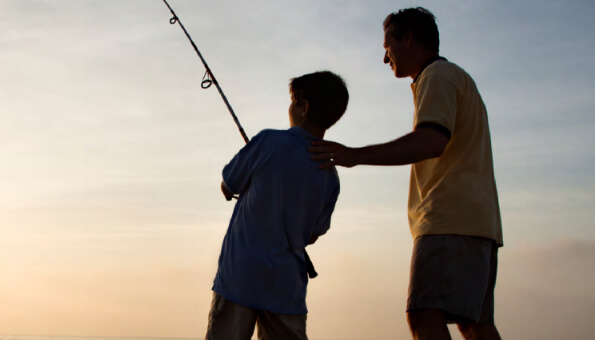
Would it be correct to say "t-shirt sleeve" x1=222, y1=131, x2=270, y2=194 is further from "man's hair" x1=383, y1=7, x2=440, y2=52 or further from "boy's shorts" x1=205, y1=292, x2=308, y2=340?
"man's hair" x1=383, y1=7, x2=440, y2=52

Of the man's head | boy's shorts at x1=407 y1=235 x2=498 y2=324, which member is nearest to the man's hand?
boy's shorts at x1=407 y1=235 x2=498 y2=324

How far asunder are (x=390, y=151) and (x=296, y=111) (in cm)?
47

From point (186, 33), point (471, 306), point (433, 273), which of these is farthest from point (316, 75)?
point (186, 33)

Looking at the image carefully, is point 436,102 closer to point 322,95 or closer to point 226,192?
point 322,95

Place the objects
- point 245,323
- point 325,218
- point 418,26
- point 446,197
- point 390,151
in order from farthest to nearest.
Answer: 1. point 418,26
2. point 325,218
3. point 446,197
4. point 390,151
5. point 245,323

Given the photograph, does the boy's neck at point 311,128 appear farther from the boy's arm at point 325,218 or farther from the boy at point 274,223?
the boy's arm at point 325,218

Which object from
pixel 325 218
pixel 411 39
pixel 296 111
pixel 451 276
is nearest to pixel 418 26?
pixel 411 39

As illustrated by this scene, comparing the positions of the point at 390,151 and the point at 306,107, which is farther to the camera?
the point at 306,107

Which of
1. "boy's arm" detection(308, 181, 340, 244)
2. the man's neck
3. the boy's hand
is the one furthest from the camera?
the man's neck

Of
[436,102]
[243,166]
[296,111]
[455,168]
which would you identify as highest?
[296,111]

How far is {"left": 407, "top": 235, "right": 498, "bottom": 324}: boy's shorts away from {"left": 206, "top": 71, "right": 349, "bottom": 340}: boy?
0.49m

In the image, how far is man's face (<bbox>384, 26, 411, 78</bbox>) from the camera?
3.14 meters

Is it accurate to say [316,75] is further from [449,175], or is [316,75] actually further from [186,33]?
[186,33]

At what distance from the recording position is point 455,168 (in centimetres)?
292
